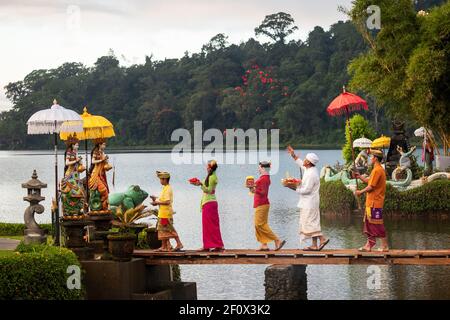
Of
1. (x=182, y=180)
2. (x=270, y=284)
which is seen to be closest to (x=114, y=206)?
(x=270, y=284)

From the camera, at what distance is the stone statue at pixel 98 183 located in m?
21.4

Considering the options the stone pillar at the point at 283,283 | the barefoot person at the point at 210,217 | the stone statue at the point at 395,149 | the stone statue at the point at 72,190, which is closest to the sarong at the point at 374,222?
the stone pillar at the point at 283,283

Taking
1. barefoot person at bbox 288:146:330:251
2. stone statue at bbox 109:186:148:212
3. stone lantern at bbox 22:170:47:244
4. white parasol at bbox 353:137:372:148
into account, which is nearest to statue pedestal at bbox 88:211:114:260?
stone lantern at bbox 22:170:47:244

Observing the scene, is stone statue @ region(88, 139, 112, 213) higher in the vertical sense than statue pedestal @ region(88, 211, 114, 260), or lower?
higher

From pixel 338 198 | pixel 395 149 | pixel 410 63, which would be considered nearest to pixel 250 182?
pixel 410 63

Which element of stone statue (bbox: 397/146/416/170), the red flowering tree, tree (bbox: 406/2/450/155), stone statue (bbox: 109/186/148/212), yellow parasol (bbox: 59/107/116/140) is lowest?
stone statue (bbox: 109/186/148/212)

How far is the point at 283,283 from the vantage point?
61.6ft

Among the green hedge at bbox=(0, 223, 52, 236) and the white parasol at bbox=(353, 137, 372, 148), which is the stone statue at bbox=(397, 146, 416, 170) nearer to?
the white parasol at bbox=(353, 137, 372, 148)

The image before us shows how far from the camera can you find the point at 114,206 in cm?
2620

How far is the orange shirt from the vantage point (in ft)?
60.6

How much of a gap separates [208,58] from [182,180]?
45106 mm

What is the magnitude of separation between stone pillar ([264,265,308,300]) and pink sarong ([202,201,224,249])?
1.22m

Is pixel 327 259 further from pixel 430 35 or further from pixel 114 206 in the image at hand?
pixel 430 35

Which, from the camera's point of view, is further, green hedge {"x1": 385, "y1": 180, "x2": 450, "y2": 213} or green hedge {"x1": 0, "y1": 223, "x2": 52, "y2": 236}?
green hedge {"x1": 385, "y1": 180, "x2": 450, "y2": 213}
